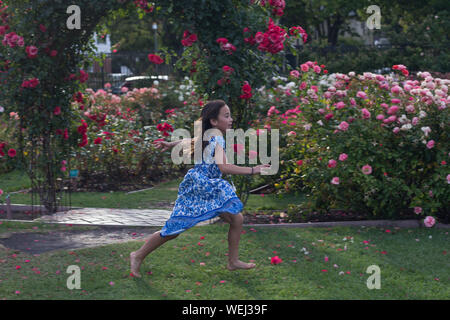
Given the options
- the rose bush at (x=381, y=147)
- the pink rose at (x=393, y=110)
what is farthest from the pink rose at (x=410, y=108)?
the pink rose at (x=393, y=110)

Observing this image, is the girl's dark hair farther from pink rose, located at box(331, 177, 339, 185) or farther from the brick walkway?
the brick walkway

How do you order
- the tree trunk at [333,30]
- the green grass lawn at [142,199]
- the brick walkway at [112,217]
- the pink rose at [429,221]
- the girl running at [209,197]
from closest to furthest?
the girl running at [209,197]
the pink rose at [429,221]
the brick walkway at [112,217]
the green grass lawn at [142,199]
the tree trunk at [333,30]

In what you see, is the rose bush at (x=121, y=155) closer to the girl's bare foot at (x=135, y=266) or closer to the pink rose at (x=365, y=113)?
the pink rose at (x=365, y=113)

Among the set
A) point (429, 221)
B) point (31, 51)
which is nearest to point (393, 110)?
point (429, 221)

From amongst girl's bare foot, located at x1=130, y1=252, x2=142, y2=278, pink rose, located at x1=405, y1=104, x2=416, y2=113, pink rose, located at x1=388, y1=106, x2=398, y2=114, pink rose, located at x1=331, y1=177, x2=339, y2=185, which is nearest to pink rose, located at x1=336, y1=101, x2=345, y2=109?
pink rose, located at x1=388, y1=106, x2=398, y2=114

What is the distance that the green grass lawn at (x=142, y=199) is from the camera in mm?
8547

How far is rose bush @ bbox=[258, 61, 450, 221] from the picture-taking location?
670 centimetres

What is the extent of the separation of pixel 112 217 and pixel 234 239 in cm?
298

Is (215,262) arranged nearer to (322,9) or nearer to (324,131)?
(324,131)

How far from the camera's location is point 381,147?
6.85 m

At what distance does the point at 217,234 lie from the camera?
6723 millimetres

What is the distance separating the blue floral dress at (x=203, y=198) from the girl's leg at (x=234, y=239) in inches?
3.5
